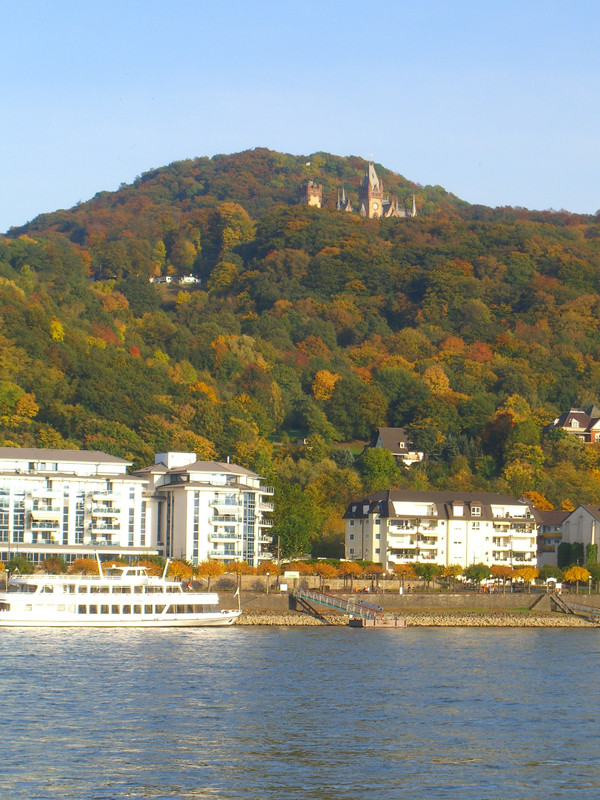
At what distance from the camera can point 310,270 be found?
16988 cm

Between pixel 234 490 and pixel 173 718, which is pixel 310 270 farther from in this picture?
pixel 173 718

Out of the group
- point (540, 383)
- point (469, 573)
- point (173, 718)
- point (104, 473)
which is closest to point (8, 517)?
point (104, 473)

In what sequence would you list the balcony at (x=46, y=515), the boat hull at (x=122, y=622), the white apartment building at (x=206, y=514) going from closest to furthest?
1. the boat hull at (x=122, y=622)
2. the balcony at (x=46, y=515)
3. the white apartment building at (x=206, y=514)

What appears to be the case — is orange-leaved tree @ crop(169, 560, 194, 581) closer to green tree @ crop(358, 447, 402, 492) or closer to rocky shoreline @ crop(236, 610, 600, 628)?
rocky shoreline @ crop(236, 610, 600, 628)

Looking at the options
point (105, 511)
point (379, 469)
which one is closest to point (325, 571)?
point (105, 511)

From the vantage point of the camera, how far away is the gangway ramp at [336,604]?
72838 mm

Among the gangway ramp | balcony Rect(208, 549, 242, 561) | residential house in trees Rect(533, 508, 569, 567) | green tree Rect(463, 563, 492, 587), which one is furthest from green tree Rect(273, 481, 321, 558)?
residential house in trees Rect(533, 508, 569, 567)

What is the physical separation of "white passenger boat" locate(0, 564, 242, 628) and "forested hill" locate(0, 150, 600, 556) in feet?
67.8

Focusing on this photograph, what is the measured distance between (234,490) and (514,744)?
54.2m

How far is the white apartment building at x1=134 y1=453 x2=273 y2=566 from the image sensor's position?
86312 millimetres

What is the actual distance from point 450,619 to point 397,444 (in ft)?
145

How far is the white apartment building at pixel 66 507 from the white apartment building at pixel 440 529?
1559 centimetres

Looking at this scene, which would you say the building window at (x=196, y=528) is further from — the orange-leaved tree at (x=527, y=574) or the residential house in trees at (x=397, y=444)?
the residential house in trees at (x=397, y=444)

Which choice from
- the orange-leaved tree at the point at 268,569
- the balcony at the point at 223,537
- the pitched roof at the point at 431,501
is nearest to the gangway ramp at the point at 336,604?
the orange-leaved tree at the point at 268,569
